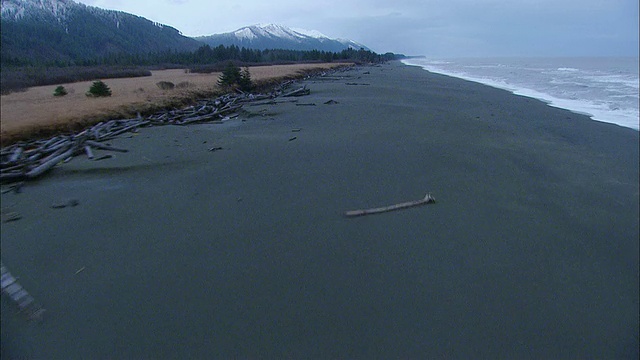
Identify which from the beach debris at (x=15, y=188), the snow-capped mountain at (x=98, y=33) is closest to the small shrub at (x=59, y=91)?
the beach debris at (x=15, y=188)

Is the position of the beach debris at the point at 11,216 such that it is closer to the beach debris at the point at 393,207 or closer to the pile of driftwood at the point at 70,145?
the pile of driftwood at the point at 70,145

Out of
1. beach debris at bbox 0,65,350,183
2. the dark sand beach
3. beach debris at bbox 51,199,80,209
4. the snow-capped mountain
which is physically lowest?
the dark sand beach

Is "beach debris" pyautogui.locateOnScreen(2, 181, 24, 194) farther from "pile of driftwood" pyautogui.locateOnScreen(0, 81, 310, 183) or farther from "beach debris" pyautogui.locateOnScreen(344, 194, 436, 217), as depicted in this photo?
"beach debris" pyautogui.locateOnScreen(344, 194, 436, 217)

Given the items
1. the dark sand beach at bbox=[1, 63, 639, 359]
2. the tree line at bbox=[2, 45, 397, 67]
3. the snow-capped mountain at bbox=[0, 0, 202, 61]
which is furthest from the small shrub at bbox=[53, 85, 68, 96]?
the tree line at bbox=[2, 45, 397, 67]

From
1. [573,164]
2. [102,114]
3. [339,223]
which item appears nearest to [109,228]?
[339,223]

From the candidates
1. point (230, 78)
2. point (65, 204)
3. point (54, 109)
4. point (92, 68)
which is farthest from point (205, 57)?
point (65, 204)

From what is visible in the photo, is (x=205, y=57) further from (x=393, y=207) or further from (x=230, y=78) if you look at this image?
(x=393, y=207)

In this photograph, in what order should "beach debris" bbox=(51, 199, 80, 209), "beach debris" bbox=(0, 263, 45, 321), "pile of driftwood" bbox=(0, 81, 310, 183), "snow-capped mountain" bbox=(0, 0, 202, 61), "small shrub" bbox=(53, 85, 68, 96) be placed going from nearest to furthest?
"beach debris" bbox=(0, 263, 45, 321)
"beach debris" bbox=(51, 199, 80, 209)
"pile of driftwood" bbox=(0, 81, 310, 183)
"small shrub" bbox=(53, 85, 68, 96)
"snow-capped mountain" bbox=(0, 0, 202, 61)
